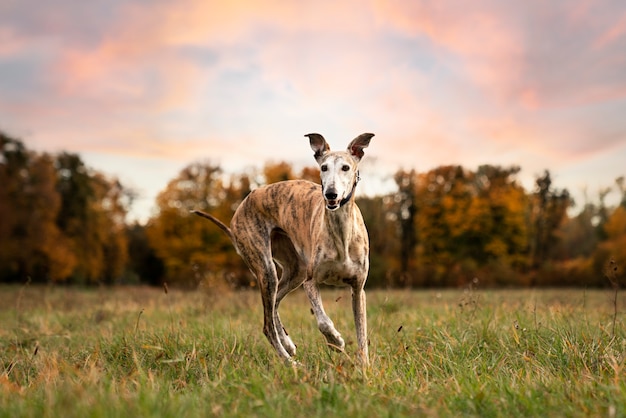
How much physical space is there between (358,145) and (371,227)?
36.3m

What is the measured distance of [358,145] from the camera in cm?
554

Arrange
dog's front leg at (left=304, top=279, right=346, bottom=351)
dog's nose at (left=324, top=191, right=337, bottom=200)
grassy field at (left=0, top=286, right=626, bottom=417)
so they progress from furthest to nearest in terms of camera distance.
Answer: dog's front leg at (left=304, top=279, right=346, bottom=351) → dog's nose at (left=324, top=191, right=337, bottom=200) → grassy field at (left=0, top=286, right=626, bottom=417)

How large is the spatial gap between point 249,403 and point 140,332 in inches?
135

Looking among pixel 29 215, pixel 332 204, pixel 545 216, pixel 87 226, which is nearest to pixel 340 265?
pixel 332 204

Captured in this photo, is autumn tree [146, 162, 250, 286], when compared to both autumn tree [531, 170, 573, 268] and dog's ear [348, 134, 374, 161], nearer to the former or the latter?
autumn tree [531, 170, 573, 268]

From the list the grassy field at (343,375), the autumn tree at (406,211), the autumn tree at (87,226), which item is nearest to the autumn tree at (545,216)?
the autumn tree at (406,211)

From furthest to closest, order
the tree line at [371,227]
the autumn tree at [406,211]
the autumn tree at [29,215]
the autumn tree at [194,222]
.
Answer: the autumn tree at [406,211] < the autumn tree at [194,222] < the tree line at [371,227] < the autumn tree at [29,215]

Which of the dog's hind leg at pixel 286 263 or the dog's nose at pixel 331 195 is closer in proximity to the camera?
the dog's nose at pixel 331 195

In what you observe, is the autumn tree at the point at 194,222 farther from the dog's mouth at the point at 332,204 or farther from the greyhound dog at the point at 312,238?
the dog's mouth at the point at 332,204

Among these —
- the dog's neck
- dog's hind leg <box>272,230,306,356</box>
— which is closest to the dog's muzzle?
the dog's neck

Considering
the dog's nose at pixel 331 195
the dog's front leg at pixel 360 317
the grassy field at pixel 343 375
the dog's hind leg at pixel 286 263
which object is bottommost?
the grassy field at pixel 343 375

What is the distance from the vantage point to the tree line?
3572cm

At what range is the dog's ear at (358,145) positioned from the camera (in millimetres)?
5484

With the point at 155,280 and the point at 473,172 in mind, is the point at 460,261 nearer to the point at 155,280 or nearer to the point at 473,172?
the point at 473,172
